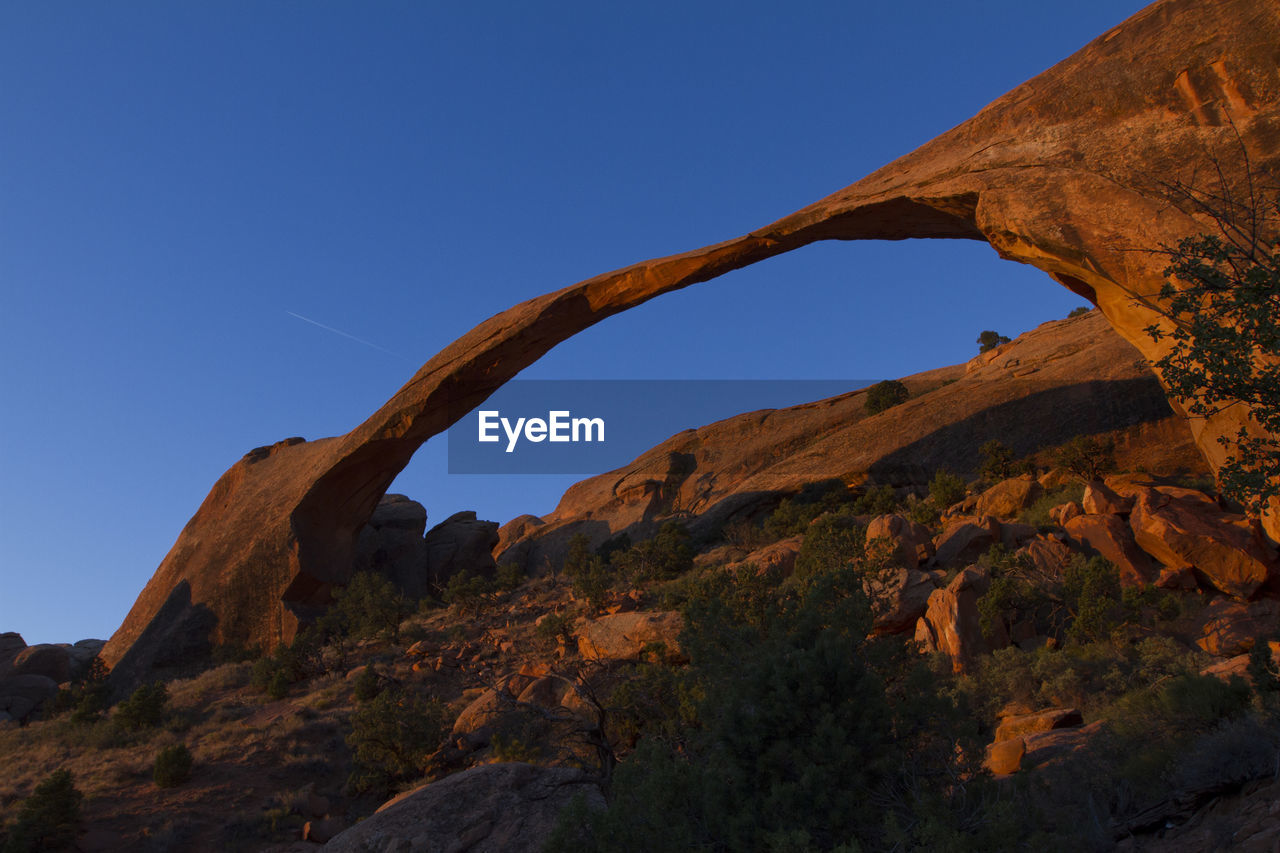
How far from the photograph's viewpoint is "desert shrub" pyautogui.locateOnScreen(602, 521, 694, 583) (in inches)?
803

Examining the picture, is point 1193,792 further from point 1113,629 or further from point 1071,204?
point 1071,204

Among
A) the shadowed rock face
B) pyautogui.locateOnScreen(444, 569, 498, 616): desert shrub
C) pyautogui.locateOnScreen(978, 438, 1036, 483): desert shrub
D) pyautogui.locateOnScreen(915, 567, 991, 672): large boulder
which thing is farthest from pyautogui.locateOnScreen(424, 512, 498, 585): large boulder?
pyautogui.locateOnScreen(915, 567, 991, 672): large boulder

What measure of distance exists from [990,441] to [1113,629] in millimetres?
12646

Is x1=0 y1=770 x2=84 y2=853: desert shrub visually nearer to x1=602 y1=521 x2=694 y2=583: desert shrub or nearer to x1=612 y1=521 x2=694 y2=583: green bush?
x1=612 y1=521 x2=694 y2=583: green bush

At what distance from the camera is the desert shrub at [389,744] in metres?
12.8

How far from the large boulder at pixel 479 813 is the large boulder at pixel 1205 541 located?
945 centimetres

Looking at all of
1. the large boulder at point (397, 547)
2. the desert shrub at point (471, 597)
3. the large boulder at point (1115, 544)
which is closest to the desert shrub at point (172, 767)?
the desert shrub at point (471, 597)

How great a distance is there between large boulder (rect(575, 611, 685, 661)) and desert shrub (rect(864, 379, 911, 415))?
17.4 meters

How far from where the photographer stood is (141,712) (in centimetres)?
1672

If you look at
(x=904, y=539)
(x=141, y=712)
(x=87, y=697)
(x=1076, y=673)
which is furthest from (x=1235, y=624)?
(x=87, y=697)

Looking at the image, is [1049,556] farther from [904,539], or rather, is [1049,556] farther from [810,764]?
[810,764]

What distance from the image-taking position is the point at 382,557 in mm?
29516

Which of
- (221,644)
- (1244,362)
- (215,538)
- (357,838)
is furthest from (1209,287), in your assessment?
(215,538)

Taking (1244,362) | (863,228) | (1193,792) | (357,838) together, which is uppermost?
(863,228)
